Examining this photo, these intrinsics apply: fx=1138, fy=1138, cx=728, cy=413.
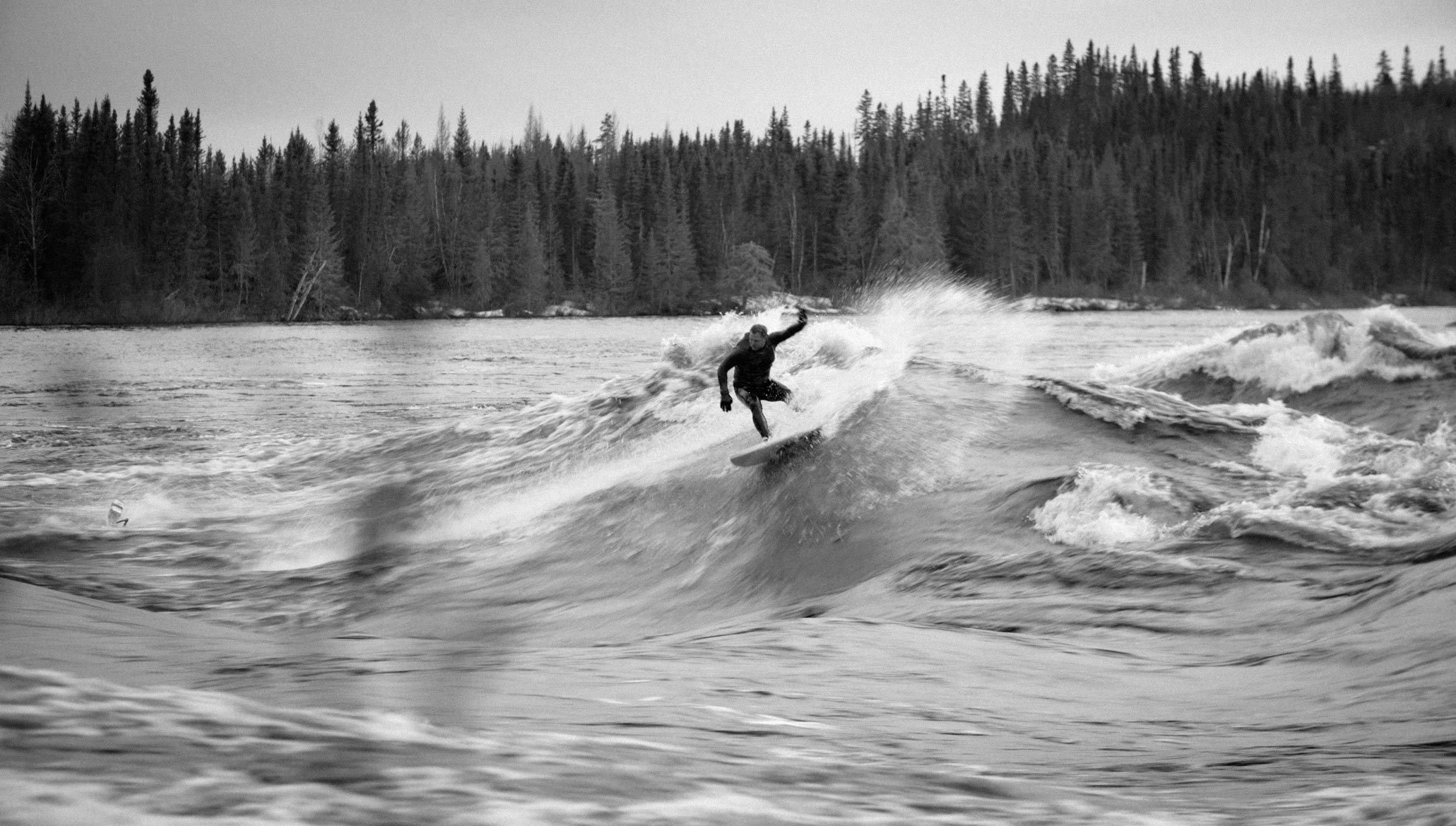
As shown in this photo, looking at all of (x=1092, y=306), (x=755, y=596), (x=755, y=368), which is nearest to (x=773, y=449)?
(x=755, y=368)

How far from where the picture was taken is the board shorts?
15.4 metres

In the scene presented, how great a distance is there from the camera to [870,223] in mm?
124438

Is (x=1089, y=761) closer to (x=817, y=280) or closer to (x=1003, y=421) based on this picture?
(x=1003, y=421)

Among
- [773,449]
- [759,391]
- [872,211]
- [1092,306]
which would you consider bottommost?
[773,449]

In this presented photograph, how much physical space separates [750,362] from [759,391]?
56 cm

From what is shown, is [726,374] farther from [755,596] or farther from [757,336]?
[755,596]

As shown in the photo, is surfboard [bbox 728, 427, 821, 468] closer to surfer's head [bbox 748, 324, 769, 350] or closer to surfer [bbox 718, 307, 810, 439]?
surfer [bbox 718, 307, 810, 439]

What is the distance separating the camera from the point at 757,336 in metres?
14.6

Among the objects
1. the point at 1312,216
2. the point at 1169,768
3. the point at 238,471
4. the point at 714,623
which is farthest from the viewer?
the point at 1312,216

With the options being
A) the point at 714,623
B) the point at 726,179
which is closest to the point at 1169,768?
the point at 714,623

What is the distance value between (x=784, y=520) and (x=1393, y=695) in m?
7.16

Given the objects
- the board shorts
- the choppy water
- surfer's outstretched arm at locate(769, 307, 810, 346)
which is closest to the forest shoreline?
the choppy water

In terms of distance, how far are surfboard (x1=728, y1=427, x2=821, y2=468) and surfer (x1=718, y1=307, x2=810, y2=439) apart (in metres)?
0.60

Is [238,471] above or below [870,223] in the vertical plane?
below
